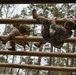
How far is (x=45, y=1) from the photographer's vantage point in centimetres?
511

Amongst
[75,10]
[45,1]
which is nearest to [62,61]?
[75,10]

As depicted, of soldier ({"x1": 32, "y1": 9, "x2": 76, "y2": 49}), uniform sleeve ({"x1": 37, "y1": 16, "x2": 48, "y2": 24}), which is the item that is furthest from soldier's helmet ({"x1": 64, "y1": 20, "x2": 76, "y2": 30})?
uniform sleeve ({"x1": 37, "y1": 16, "x2": 48, "y2": 24})

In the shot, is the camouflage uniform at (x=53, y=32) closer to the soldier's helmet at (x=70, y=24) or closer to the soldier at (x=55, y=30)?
the soldier at (x=55, y=30)

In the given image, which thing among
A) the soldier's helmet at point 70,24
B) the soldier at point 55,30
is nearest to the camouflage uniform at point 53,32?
the soldier at point 55,30

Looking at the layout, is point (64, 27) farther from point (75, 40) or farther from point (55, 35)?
point (75, 40)

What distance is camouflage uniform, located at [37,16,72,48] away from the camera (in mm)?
7916

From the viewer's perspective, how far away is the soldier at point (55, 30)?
7681 millimetres

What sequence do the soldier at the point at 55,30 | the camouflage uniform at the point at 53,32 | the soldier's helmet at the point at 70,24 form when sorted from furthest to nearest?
1. the camouflage uniform at the point at 53,32
2. the soldier at the point at 55,30
3. the soldier's helmet at the point at 70,24

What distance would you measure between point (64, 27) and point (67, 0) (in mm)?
2961

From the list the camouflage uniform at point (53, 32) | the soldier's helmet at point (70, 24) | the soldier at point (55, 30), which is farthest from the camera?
the camouflage uniform at point (53, 32)

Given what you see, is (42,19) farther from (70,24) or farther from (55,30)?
(70,24)

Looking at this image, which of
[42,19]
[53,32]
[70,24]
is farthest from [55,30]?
[70,24]

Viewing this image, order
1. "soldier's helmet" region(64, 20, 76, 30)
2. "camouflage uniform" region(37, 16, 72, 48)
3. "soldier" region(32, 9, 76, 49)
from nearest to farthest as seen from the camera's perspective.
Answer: "soldier's helmet" region(64, 20, 76, 30) → "soldier" region(32, 9, 76, 49) → "camouflage uniform" region(37, 16, 72, 48)

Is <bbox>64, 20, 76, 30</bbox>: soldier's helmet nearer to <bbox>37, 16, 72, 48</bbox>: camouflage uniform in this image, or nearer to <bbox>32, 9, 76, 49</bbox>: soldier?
<bbox>32, 9, 76, 49</bbox>: soldier
